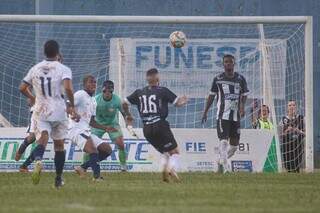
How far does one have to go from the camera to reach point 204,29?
27234mm

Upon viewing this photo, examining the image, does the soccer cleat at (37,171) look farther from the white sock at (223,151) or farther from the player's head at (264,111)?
the player's head at (264,111)

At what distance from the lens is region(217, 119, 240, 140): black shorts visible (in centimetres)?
2259

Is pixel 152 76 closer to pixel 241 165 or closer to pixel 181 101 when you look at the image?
pixel 181 101

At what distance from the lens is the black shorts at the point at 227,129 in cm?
2259

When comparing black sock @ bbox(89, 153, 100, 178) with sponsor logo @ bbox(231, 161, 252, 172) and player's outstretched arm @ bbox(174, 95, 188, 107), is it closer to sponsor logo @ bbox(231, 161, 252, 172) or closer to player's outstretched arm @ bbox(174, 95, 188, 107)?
player's outstretched arm @ bbox(174, 95, 188, 107)

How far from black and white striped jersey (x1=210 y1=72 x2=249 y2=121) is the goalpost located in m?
2.84

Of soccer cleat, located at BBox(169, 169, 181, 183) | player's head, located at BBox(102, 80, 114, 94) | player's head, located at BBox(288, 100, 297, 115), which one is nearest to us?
soccer cleat, located at BBox(169, 169, 181, 183)

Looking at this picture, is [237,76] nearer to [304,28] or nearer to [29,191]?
[304,28]

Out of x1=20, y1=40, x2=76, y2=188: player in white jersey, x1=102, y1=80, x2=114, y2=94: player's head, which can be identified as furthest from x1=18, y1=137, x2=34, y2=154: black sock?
x1=20, y1=40, x2=76, y2=188: player in white jersey

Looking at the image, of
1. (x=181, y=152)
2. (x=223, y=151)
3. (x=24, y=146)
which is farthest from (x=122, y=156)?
(x=223, y=151)

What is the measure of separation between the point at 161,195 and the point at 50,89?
2.76m

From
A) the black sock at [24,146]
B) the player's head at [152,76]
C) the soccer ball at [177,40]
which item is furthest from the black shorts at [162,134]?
the soccer ball at [177,40]

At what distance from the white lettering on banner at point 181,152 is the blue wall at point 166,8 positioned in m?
9.69

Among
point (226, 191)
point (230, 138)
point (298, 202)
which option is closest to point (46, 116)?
point (226, 191)
